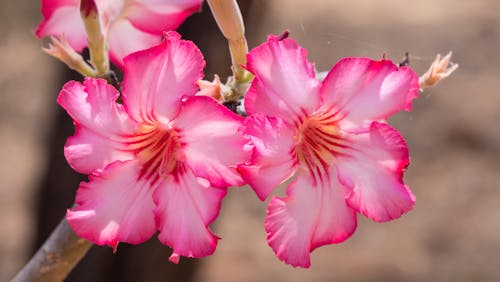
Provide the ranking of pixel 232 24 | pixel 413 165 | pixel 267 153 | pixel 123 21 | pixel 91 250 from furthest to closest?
1. pixel 413 165
2. pixel 91 250
3. pixel 123 21
4. pixel 232 24
5. pixel 267 153

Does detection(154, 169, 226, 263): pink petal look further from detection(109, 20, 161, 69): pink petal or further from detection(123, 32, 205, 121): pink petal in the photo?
detection(109, 20, 161, 69): pink petal

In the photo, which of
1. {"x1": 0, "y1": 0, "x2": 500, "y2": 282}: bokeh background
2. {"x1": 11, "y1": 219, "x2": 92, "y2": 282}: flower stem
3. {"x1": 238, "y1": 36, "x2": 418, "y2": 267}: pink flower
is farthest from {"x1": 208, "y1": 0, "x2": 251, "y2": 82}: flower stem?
{"x1": 0, "y1": 0, "x2": 500, "y2": 282}: bokeh background

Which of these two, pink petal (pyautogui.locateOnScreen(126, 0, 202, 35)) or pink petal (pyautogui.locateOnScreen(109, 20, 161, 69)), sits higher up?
pink petal (pyautogui.locateOnScreen(126, 0, 202, 35))

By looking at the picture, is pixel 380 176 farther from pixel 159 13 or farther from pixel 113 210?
pixel 159 13

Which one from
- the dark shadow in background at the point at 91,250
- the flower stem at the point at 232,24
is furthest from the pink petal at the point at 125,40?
the dark shadow in background at the point at 91,250

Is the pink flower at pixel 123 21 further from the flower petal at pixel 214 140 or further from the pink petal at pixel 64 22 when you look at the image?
the flower petal at pixel 214 140

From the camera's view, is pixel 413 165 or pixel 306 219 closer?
pixel 306 219

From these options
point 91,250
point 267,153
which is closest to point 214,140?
point 267,153
